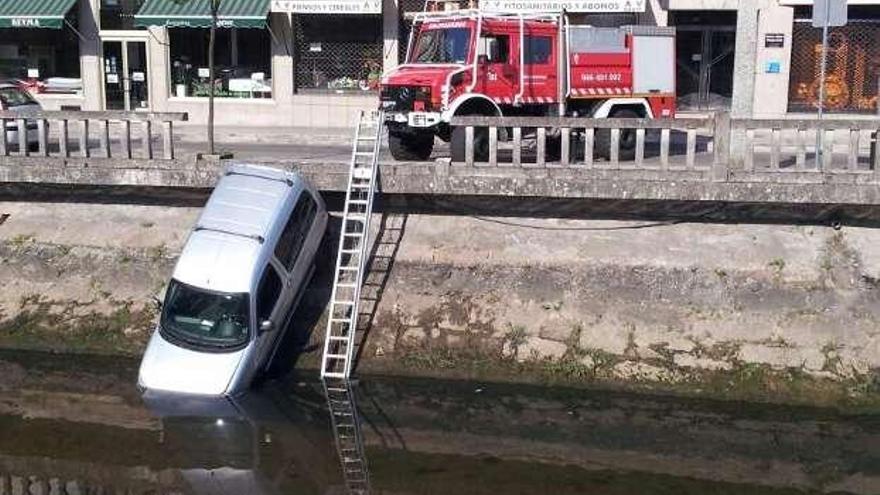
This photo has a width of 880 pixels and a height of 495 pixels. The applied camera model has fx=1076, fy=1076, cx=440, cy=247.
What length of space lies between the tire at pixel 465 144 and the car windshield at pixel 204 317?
3.94 m

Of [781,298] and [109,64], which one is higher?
[109,64]

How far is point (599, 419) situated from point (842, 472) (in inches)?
104

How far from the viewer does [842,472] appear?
34.4 ft

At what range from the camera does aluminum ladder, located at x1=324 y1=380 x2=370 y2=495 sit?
10172 millimetres

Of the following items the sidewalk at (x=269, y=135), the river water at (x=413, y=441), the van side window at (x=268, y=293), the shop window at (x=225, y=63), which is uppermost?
the shop window at (x=225, y=63)

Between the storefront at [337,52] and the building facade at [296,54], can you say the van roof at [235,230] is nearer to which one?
the building facade at [296,54]

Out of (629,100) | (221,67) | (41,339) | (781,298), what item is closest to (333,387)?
(41,339)

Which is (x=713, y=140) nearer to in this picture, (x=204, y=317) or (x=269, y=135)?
(x=204, y=317)

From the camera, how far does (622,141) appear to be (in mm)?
17844

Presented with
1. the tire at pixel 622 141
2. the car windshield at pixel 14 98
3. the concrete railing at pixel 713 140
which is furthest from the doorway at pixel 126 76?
the concrete railing at pixel 713 140

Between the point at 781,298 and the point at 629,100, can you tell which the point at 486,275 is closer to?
the point at 781,298

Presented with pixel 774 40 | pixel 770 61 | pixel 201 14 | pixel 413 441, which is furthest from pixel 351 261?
pixel 774 40

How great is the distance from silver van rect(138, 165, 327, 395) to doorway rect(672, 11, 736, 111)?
1409 centimetres

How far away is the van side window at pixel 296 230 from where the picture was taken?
518 inches
